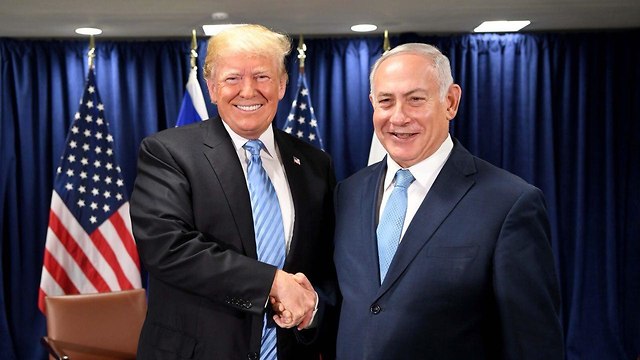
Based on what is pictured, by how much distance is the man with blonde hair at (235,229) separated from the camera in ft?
6.98

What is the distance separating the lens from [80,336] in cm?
396

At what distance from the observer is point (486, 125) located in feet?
17.9

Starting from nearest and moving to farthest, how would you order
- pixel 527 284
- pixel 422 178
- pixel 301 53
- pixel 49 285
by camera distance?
pixel 527 284, pixel 422 178, pixel 49 285, pixel 301 53

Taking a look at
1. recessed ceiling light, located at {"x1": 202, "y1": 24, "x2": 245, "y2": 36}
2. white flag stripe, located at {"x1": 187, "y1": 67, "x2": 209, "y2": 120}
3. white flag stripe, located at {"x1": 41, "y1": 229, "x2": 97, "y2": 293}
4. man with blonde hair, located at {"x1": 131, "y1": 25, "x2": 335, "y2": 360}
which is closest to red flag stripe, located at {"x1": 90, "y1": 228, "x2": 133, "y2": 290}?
white flag stripe, located at {"x1": 41, "y1": 229, "x2": 97, "y2": 293}

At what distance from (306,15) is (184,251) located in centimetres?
269

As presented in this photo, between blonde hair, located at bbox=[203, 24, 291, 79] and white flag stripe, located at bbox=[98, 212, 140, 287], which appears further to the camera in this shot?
white flag stripe, located at bbox=[98, 212, 140, 287]

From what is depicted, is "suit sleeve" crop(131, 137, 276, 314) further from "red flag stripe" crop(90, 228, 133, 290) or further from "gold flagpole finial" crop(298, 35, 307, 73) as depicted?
"gold flagpole finial" crop(298, 35, 307, 73)

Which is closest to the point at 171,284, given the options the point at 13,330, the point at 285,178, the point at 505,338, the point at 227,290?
the point at 227,290

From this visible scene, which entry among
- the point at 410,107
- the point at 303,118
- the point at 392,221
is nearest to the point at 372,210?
the point at 392,221

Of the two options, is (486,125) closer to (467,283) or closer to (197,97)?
(197,97)

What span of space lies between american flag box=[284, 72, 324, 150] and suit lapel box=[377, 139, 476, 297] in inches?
120

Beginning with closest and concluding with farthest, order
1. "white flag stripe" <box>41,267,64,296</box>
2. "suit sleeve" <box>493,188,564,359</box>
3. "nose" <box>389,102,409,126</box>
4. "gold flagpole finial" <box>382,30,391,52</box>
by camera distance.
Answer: "suit sleeve" <box>493,188,564,359</box>
"nose" <box>389,102,409,126</box>
"white flag stripe" <box>41,267,64,296</box>
"gold flagpole finial" <box>382,30,391,52</box>

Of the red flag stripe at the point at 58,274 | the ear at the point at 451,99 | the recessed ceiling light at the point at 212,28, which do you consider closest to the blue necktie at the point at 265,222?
the ear at the point at 451,99

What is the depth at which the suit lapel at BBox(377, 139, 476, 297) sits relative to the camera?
196 centimetres
